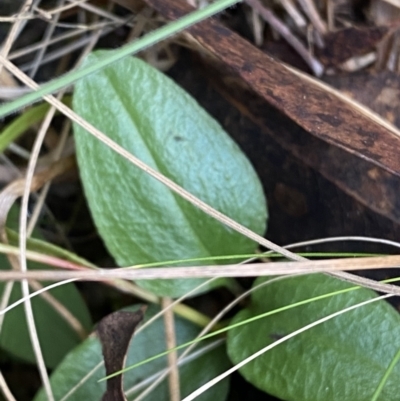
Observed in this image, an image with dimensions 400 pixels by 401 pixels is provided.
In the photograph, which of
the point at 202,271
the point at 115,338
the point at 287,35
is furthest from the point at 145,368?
the point at 287,35

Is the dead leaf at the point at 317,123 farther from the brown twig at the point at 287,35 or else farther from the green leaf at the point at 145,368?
the green leaf at the point at 145,368

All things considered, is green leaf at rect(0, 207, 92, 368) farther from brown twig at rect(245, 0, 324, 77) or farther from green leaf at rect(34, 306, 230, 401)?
brown twig at rect(245, 0, 324, 77)

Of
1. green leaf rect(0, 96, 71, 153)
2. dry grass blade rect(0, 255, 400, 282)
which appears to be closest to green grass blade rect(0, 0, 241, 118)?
dry grass blade rect(0, 255, 400, 282)

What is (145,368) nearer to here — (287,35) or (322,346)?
(322,346)

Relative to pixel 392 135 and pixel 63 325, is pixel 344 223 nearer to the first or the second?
pixel 392 135

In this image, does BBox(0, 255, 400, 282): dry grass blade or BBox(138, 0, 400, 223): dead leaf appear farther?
BBox(138, 0, 400, 223): dead leaf

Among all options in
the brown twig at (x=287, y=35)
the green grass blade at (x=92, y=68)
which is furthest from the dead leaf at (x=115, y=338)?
the brown twig at (x=287, y=35)
